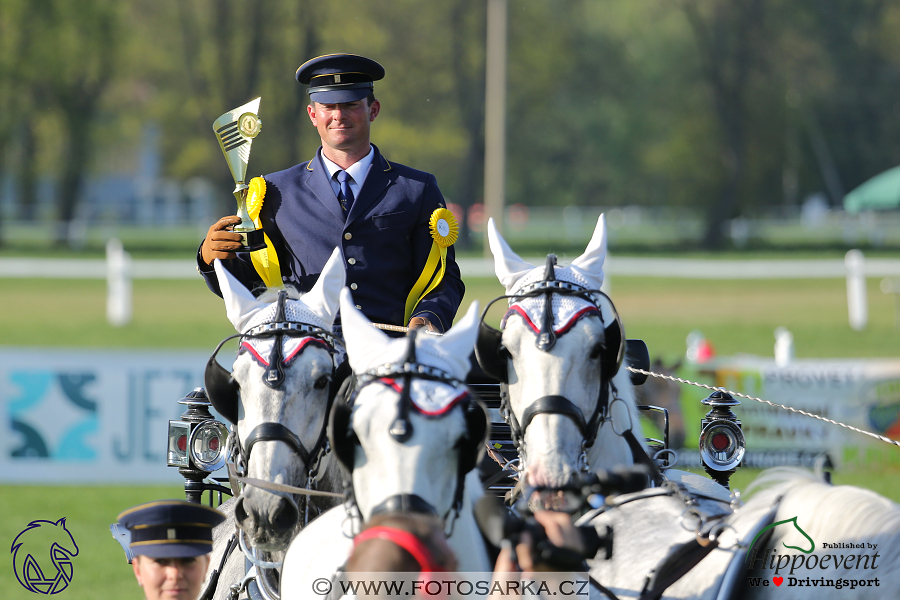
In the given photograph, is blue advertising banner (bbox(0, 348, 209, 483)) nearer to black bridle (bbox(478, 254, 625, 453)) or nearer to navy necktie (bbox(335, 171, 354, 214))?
navy necktie (bbox(335, 171, 354, 214))

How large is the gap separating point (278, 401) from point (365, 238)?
1141mm

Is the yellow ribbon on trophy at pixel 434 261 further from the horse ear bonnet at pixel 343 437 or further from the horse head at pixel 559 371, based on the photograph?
the horse ear bonnet at pixel 343 437

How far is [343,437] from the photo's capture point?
244 cm

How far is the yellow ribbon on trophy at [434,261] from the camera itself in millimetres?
4078

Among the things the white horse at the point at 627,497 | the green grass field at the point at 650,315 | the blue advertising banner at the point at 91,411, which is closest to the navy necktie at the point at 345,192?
the white horse at the point at 627,497

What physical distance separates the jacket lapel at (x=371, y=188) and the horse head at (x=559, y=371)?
31.3 inches

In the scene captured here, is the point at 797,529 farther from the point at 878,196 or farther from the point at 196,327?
the point at 878,196

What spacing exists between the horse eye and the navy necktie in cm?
111

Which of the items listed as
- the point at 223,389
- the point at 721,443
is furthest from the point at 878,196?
the point at 223,389

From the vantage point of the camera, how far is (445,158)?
3950cm

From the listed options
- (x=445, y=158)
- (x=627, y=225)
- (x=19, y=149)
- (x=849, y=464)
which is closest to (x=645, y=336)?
(x=849, y=464)

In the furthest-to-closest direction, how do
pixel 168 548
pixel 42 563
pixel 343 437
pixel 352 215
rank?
pixel 42 563 < pixel 352 215 < pixel 168 548 < pixel 343 437

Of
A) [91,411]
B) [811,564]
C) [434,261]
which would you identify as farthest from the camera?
[91,411]

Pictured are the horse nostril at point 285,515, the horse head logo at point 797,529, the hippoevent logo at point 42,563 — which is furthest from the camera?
the hippoevent logo at point 42,563
